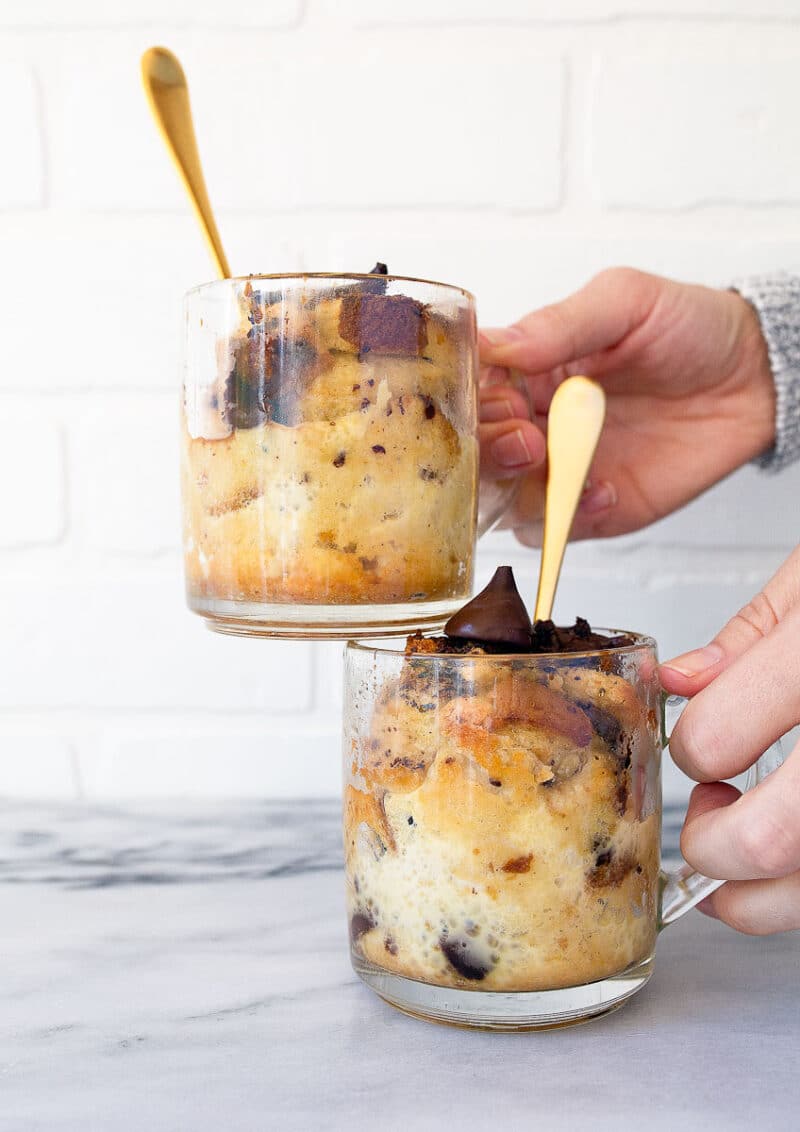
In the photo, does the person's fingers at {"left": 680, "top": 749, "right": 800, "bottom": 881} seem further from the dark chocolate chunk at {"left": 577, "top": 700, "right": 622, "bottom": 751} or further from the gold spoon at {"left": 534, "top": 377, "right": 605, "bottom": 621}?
the gold spoon at {"left": 534, "top": 377, "right": 605, "bottom": 621}

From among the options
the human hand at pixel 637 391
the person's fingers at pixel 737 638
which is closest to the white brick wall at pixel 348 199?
the human hand at pixel 637 391

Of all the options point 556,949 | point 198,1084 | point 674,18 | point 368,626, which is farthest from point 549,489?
point 674,18

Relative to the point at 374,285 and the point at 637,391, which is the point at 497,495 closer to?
the point at 637,391

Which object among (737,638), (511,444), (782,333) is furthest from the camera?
(782,333)

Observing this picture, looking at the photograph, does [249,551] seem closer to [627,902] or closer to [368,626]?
[368,626]

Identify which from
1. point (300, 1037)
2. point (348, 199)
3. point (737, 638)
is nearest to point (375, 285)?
point (737, 638)

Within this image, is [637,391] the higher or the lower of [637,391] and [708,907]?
the higher
